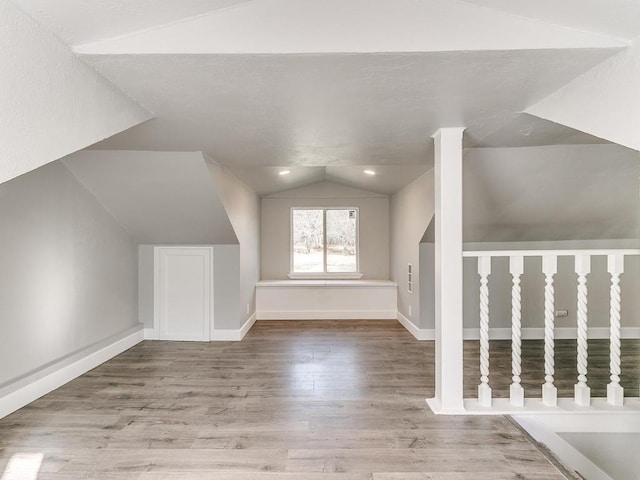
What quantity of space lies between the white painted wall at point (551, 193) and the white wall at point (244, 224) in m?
2.33

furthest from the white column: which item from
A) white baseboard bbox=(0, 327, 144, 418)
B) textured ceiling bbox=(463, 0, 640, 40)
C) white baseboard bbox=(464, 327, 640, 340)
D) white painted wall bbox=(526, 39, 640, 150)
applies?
white baseboard bbox=(0, 327, 144, 418)

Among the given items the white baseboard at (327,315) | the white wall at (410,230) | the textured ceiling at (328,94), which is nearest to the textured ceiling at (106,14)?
the textured ceiling at (328,94)

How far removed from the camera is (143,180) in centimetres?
350

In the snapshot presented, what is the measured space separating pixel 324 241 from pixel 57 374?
4213 millimetres

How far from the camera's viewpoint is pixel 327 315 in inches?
222

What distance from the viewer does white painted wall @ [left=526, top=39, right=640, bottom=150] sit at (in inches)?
58.6

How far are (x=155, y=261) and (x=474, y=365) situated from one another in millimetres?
3646

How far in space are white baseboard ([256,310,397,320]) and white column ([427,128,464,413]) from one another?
3104 millimetres

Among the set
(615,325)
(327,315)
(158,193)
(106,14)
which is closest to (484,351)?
(615,325)

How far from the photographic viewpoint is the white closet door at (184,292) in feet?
14.6

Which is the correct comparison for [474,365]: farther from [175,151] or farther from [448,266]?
[175,151]

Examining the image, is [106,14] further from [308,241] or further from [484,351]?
[308,241]

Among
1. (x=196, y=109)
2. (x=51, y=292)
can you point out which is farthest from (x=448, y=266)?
(x=51, y=292)

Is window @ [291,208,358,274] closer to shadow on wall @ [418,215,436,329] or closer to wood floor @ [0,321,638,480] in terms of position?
shadow on wall @ [418,215,436,329]
